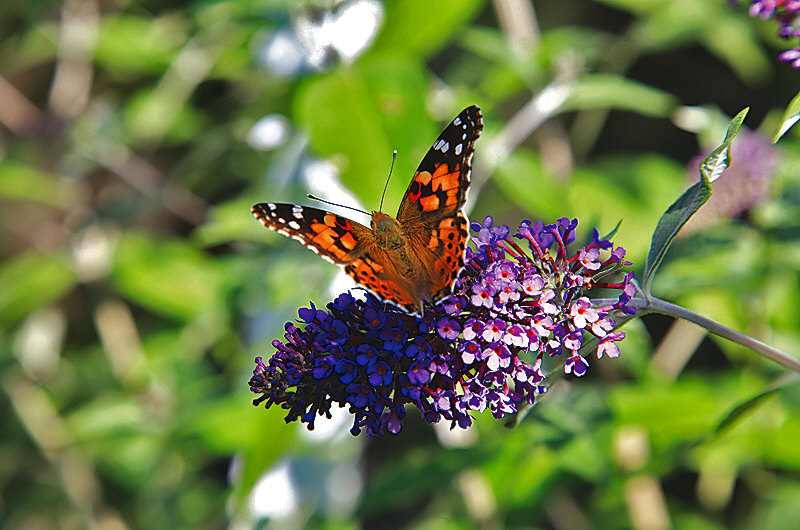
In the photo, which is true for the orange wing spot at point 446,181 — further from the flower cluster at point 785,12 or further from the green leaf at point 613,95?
the green leaf at point 613,95

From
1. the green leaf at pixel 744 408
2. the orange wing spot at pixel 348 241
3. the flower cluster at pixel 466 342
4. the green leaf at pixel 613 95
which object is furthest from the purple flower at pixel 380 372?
the green leaf at pixel 613 95

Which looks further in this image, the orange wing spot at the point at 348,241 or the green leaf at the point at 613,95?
the green leaf at the point at 613,95

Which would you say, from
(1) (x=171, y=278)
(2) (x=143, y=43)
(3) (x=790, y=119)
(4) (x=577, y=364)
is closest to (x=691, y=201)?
(3) (x=790, y=119)

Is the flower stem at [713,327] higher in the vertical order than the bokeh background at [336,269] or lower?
lower

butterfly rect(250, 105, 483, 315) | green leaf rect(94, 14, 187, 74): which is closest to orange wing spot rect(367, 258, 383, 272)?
butterfly rect(250, 105, 483, 315)

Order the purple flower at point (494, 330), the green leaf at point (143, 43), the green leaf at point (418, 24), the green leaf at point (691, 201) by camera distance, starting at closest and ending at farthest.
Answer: the green leaf at point (691, 201) → the purple flower at point (494, 330) → the green leaf at point (418, 24) → the green leaf at point (143, 43)

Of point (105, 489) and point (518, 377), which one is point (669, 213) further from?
point (105, 489)

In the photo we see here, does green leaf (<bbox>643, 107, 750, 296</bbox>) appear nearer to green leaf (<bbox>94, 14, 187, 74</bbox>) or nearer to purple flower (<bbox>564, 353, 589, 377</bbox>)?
purple flower (<bbox>564, 353, 589, 377</bbox>)
